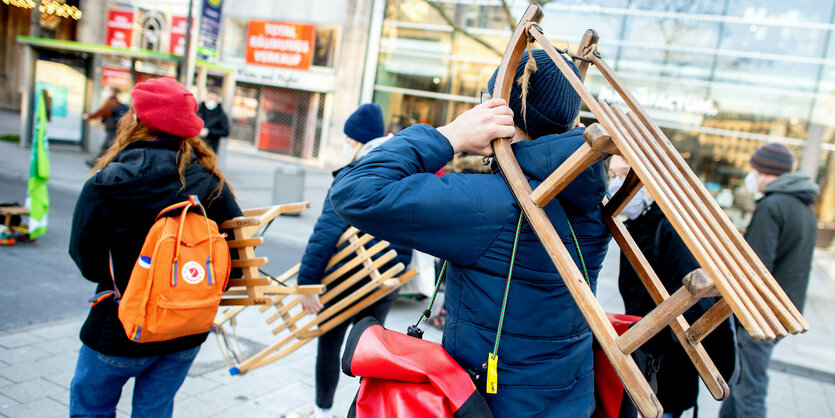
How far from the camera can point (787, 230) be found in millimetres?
3689

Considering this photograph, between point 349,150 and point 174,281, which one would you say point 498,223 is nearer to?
point 174,281

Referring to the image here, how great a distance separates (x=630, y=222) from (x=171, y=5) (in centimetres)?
2296

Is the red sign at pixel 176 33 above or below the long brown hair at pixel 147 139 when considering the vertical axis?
above

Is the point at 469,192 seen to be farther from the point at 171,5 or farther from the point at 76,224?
the point at 171,5

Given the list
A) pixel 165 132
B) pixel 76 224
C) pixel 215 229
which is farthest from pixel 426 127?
pixel 76 224

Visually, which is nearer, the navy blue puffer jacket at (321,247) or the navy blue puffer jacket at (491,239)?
the navy blue puffer jacket at (491,239)

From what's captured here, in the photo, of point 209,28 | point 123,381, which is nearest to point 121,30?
point 209,28

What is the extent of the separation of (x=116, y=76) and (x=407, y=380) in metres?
15.6

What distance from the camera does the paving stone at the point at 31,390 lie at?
3269mm

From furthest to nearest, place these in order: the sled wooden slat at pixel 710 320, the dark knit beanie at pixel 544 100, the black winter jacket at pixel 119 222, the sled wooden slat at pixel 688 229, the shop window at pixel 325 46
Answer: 1. the shop window at pixel 325 46
2. the black winter jacket at pixel 119 222
3. the dark knit beanie at pixel 544 100
4. the sled wooden slat at pixel 710 320
5. the sled wooden slat at pixel 688 229

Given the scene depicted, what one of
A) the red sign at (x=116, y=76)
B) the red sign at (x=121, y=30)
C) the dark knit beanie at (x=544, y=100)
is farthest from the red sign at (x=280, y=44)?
the dark knit beanie at (x=544, y=100)

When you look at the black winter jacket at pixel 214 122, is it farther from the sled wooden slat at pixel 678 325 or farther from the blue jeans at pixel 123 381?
the sled wooden slat at pixel 678 325

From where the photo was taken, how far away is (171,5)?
2164cm

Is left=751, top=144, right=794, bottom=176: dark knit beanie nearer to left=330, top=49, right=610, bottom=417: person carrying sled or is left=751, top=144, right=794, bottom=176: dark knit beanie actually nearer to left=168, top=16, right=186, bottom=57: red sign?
left=330, top=49, right=610, bottom=417: person carrying sled
